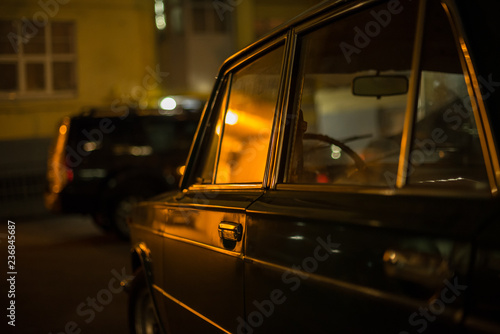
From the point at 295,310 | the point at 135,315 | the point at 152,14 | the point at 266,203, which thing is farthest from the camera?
the point at 152,14

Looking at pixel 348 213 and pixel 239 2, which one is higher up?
pixel 239 2

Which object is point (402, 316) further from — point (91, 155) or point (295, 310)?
point (91, 155)

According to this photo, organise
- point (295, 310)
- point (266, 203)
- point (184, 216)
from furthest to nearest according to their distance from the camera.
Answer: point (184, 216) < point (266, 203) < point (295, 310)

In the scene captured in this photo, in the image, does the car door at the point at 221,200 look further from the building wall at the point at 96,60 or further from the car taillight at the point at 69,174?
the building wall at the point at 96,60

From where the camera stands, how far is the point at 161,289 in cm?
326

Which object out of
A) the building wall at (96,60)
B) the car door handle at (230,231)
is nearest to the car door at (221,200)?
the car door handle at (230,231)

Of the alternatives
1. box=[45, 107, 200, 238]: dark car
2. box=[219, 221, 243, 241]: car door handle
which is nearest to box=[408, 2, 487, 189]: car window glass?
box=[219, 221, 243, 241]: car door handle

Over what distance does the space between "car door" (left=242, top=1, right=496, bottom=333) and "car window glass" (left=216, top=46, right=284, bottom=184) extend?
0.61 feet

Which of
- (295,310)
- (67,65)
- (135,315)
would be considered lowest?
(135,315)

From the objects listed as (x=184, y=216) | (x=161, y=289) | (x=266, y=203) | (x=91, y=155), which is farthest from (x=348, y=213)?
(x=91, y=155)

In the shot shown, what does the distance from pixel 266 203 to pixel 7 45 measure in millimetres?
15832

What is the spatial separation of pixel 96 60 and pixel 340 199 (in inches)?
628

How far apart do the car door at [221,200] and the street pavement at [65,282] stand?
221 centimetres

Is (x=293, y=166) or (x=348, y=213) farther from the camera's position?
(x=293, y=166)
